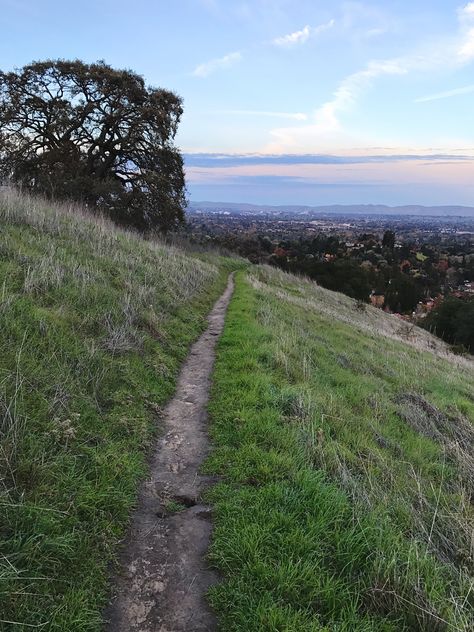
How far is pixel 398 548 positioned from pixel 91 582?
2.24 m

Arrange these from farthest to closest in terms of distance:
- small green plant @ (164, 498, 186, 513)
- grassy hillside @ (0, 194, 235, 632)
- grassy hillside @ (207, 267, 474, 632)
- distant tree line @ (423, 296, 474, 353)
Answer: distant tree line @ (423, 296, 474, 353), small green plant @ (164, 498, 186, 513), grassy hillside @ (207, 267, 474, 632), grassy hillside @ (0, 194, 235, 632)

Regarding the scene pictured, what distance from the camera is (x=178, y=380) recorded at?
22.9ft

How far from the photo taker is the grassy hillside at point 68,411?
2742 millimetres

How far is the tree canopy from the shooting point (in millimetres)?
23141

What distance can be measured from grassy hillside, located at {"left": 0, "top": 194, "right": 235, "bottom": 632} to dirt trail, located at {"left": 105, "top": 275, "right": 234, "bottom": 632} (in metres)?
0.15

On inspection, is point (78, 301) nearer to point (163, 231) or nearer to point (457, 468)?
point (457, 468)

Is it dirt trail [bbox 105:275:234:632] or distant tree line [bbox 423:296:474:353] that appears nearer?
dirt trail [bbox 105:275:234:632]

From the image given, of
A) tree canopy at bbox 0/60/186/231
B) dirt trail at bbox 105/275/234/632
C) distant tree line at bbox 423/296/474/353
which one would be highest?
tree canopy at bbox 0/60/186/231

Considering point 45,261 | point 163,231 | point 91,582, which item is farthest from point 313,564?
point 163,231

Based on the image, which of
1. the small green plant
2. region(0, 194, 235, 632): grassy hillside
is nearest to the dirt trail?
the small green plant

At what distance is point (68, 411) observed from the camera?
4.25m

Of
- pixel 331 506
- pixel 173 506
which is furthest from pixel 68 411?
pixel 331 506

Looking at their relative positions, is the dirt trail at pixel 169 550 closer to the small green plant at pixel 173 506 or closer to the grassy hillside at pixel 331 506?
the small green plant at pixel 173 506

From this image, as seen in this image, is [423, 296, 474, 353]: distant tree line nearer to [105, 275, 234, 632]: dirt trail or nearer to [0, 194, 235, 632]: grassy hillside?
[0, 194, 235, 632]: grassy hillside
